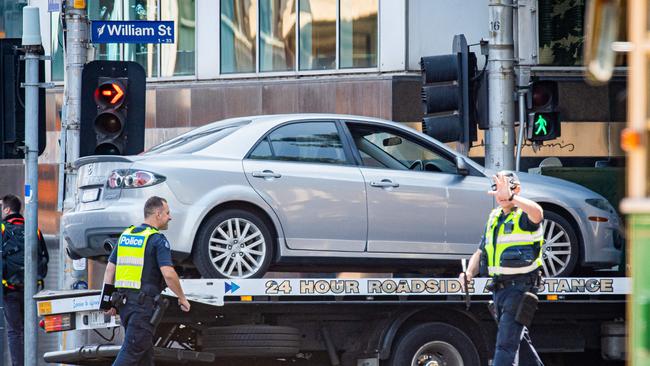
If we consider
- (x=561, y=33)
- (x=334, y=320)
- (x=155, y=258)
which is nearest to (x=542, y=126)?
(x=334, y=320)

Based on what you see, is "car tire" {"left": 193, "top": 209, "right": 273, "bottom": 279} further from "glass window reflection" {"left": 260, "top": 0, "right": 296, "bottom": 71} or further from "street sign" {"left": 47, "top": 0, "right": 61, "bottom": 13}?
"glass window reflection" {"left": 260, "top": 0, "right": 296, "bottom": 71}

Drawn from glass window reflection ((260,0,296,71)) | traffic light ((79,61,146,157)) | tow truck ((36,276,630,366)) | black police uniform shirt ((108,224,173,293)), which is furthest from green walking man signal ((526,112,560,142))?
glass window reflection ((260,0,296,71))

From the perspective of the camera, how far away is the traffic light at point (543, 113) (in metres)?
13.4

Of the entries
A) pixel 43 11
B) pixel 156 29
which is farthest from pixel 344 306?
pixel 43 11

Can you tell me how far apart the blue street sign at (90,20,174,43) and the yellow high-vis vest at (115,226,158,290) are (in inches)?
118

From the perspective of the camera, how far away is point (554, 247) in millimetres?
11977

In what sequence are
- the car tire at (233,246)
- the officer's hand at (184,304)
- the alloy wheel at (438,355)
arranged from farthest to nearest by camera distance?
1. the alloy wheel at (438,355)
2. the car tire at (233,246)
3. the officer's hand at (184,304)

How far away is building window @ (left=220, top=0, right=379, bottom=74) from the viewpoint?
22047 millimetres

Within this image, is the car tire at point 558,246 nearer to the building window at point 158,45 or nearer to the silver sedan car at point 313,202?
the silver sedan car at point 313,202

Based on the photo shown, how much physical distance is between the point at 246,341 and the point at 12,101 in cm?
323

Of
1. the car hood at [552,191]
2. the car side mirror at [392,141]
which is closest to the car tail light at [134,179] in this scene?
the car side mirror at [392,141]

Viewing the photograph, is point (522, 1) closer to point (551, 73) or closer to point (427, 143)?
point (427, 143)

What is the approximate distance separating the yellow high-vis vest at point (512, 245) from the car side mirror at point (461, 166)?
3.52ft

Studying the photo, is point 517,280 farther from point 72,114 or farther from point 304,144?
point 72,114
